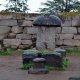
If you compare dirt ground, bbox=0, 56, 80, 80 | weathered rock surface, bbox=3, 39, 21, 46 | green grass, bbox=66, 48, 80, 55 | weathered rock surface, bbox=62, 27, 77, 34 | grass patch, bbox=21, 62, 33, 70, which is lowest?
green grass, bbox=66, 48, 80, 55

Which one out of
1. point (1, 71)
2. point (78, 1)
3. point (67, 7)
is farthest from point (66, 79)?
point (78, 1)

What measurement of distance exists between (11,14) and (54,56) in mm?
5445

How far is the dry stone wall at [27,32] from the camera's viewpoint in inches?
586

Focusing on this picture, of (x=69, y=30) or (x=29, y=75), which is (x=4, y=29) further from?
(x=29, y=75)

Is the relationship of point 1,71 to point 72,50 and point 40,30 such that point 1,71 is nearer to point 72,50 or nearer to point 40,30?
point 40,30

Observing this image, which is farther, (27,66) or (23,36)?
(23,36)

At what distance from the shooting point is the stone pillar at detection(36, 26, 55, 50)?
11812 mm

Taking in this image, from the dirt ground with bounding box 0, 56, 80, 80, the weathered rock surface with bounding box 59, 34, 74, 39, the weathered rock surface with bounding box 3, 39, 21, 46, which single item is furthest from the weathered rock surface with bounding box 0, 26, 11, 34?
the dirt ground with bounding box 0, 56, 80, 80

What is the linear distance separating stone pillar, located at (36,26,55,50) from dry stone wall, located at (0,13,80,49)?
9.48ft

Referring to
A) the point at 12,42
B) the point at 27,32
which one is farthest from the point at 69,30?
the point at 12,42

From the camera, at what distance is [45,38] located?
39.2 feet

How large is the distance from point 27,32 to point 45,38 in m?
3.11

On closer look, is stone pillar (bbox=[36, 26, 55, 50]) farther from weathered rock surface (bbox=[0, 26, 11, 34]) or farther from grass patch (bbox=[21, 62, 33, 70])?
weathered rock surface (bbox=[0, 26, 11, 34])

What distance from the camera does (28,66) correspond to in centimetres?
973
